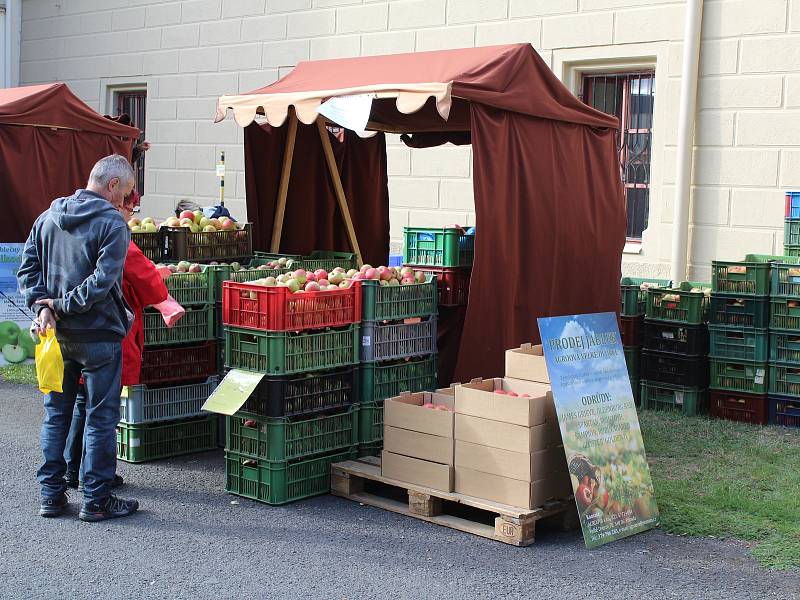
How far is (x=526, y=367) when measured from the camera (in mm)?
6152

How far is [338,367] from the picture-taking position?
643 cm

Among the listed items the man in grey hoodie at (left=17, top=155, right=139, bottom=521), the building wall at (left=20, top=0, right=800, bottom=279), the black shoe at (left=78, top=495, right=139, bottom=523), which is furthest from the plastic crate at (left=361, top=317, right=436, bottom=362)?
the building wall at (left=20, top=0, right=800, bottom=279)

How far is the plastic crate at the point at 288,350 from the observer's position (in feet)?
19.8

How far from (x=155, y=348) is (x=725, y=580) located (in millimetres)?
3869

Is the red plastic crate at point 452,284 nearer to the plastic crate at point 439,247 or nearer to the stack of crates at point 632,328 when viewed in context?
the plastic crate at point 439,247

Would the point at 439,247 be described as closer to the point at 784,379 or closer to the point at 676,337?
the point at 676,337

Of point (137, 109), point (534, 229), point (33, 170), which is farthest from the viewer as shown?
point (137, 109)

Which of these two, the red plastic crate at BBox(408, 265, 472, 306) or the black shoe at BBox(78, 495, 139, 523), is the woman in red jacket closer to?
the black shoe at BBox(78, 495, 139, 523)

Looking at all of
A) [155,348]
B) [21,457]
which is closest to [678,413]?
[155,348]

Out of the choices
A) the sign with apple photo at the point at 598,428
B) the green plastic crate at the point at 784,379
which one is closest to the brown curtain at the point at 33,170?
the sign with apple photo at the point at 598,428

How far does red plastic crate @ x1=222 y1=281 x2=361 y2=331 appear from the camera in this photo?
6.00 m

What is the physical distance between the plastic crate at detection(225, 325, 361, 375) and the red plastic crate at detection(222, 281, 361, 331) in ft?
0.16

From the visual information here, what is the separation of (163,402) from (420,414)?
79.9 inches

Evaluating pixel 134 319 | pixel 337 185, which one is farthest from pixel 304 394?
pixel 337 185
